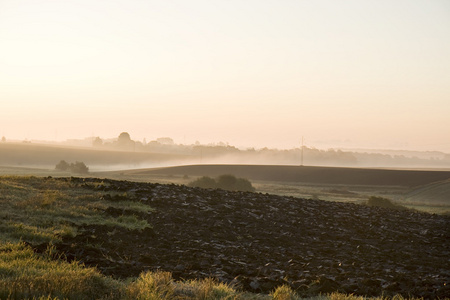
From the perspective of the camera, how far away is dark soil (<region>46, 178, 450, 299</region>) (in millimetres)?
12758

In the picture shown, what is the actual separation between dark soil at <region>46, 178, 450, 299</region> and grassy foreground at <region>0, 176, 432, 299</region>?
89cm

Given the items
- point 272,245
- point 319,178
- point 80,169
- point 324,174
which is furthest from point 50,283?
point 80,169

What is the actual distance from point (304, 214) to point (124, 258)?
1290 centimetres

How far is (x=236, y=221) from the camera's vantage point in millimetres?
21359

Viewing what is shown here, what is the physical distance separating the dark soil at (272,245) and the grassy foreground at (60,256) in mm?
894

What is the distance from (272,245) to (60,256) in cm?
815

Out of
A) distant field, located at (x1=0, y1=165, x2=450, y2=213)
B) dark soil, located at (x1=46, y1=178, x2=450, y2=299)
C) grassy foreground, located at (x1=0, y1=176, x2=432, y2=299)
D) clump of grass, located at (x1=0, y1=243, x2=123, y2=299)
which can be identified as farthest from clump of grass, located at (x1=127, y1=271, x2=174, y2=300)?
distant field, located at (x1=0, y1=165, x2=450, y2=213)

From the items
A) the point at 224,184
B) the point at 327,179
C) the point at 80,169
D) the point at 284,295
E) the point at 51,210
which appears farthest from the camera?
the point at 80,169

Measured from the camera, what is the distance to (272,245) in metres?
17.6

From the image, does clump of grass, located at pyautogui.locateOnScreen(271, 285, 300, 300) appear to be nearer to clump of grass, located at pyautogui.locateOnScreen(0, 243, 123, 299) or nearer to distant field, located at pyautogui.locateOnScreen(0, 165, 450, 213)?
clump of grass, located at pyautogui.locateOnScreen(0, 243, 123, 299)

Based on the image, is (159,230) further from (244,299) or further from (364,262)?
(244,299)

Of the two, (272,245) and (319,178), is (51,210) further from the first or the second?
(319,178)

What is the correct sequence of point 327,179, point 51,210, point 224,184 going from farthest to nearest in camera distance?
point 327,179 → point 224,184 → point 51,210

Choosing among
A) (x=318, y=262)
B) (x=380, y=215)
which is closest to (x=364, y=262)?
(x=318, y=262)
